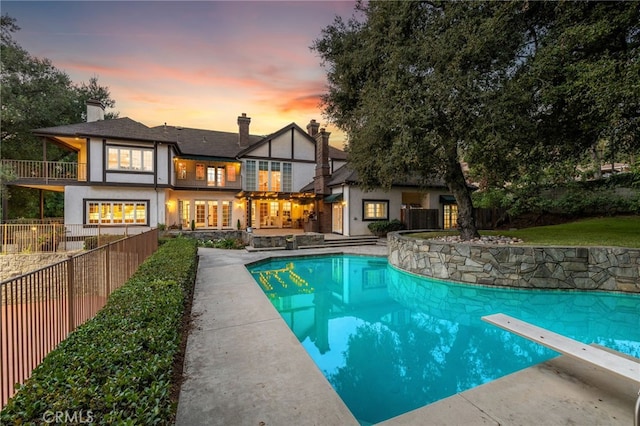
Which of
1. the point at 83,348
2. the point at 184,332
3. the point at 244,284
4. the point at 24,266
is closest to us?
the point at 83,348

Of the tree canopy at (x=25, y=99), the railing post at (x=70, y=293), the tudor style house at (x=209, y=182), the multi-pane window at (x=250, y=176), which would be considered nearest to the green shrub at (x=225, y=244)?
the tudor style house at (x=209, y=182)

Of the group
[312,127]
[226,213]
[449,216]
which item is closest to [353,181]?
[449,216]

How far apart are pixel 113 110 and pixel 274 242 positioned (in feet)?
87.4

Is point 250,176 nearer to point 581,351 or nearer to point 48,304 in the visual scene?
point 48,304

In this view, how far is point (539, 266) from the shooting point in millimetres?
8234

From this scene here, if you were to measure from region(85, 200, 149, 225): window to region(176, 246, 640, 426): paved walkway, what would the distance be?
15383 mm

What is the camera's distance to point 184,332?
475cm

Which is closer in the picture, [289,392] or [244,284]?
[289,392]

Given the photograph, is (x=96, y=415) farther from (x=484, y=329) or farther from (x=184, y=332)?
(x=484, y=329)

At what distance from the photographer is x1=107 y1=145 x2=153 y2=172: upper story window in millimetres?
16188

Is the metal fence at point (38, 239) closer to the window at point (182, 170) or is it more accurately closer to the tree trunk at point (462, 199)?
the window at point (182, 170)

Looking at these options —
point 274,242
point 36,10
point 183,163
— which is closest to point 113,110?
point 183,163

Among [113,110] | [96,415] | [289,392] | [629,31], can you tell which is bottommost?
[289,392]

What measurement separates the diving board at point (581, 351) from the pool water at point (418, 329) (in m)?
0.82
